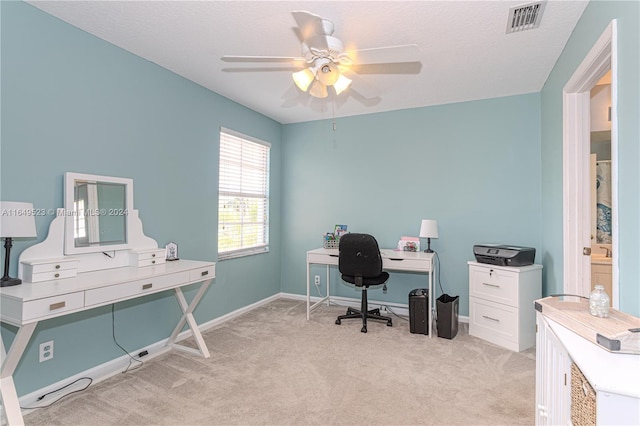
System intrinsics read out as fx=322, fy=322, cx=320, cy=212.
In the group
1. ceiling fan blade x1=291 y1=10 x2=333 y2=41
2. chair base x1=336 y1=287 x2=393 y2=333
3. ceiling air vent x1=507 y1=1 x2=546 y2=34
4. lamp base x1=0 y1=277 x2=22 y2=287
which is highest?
ceiling air vent x1=507 y1=1 x2=546 y2=34

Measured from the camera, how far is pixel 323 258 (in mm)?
3674

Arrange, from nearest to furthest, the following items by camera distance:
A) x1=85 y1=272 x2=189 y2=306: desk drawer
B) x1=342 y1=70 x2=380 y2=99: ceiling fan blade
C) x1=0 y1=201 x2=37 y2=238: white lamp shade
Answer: x1=0 y1=201 x2=37 y2=238: white lamp shade → x1=85 y1=272 x2=189 y2=306: desk drawer → x1=342 y1=70 x2=380 y2=99: ceiling fan blade

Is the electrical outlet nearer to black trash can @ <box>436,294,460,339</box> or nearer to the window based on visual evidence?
the window

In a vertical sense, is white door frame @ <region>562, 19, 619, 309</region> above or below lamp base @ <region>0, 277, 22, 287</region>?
above

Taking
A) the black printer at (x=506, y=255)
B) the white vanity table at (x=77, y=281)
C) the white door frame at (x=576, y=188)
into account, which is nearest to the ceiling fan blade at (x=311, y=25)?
the white door frame at (x=576, y=188)

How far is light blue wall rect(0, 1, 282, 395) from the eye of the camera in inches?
78.1

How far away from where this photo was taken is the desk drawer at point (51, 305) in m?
1.57

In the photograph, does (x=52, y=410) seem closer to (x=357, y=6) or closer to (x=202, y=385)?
(x=202, y=385)

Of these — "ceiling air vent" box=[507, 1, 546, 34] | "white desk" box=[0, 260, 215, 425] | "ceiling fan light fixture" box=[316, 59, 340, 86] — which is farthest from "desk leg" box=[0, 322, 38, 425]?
"ceiling air vent" box=[507, 1, 546, 34]

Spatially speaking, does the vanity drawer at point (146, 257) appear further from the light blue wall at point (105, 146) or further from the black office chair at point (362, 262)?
the black office chair at point (362, 262)

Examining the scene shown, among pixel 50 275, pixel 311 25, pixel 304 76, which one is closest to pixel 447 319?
pixel 304 76

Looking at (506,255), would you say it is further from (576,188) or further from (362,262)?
(362,262)

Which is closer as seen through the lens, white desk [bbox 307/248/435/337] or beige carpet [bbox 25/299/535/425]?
beige carpet [bbox 25/299/535/425]

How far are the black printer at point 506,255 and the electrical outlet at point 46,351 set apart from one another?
3.55m
